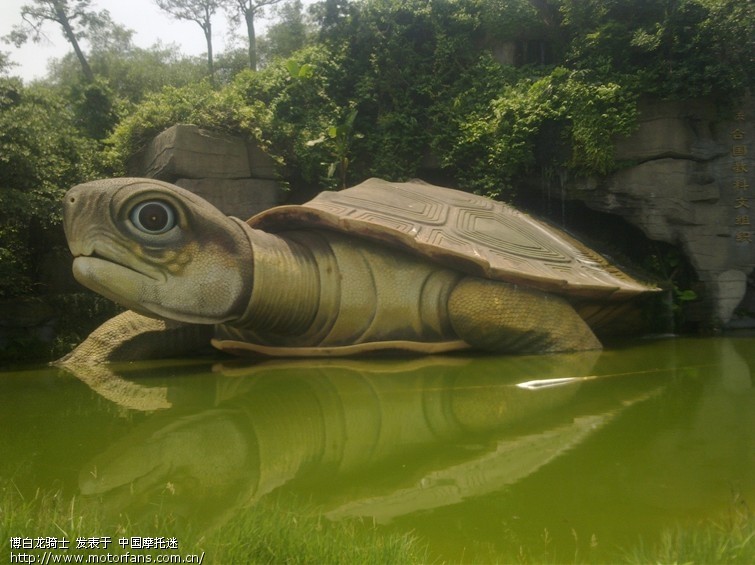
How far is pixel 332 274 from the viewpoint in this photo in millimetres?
4926

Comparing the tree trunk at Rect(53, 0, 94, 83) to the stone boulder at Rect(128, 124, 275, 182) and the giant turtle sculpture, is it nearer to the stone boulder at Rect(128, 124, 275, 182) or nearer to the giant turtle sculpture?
the stone boulder at Rect(128, 124, 275, 182)

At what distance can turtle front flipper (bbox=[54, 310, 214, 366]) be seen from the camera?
5160 mm

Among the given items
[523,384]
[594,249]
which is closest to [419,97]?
[594,249]

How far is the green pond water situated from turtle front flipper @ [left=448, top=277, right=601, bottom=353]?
82 centimetres

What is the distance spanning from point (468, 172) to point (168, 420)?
578 centimetres

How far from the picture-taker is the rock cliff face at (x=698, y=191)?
687cm

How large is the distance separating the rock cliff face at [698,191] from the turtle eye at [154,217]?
4948 millimetres

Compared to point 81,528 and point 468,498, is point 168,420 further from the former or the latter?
point 468,498

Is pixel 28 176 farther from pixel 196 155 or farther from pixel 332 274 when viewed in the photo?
pixel 332 274

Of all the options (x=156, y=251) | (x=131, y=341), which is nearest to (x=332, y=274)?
(x=156, y=251)

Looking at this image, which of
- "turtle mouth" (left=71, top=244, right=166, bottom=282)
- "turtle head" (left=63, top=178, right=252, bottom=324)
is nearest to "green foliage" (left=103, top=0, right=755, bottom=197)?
"turtle head" (left=63, top=178, right=252, bottom=324)

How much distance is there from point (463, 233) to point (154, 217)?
2.36 m

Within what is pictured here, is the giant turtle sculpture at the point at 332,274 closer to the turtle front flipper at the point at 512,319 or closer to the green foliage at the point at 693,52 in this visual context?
the turtle front flipper at the point at 512,319

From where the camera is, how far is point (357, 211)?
489 cm
